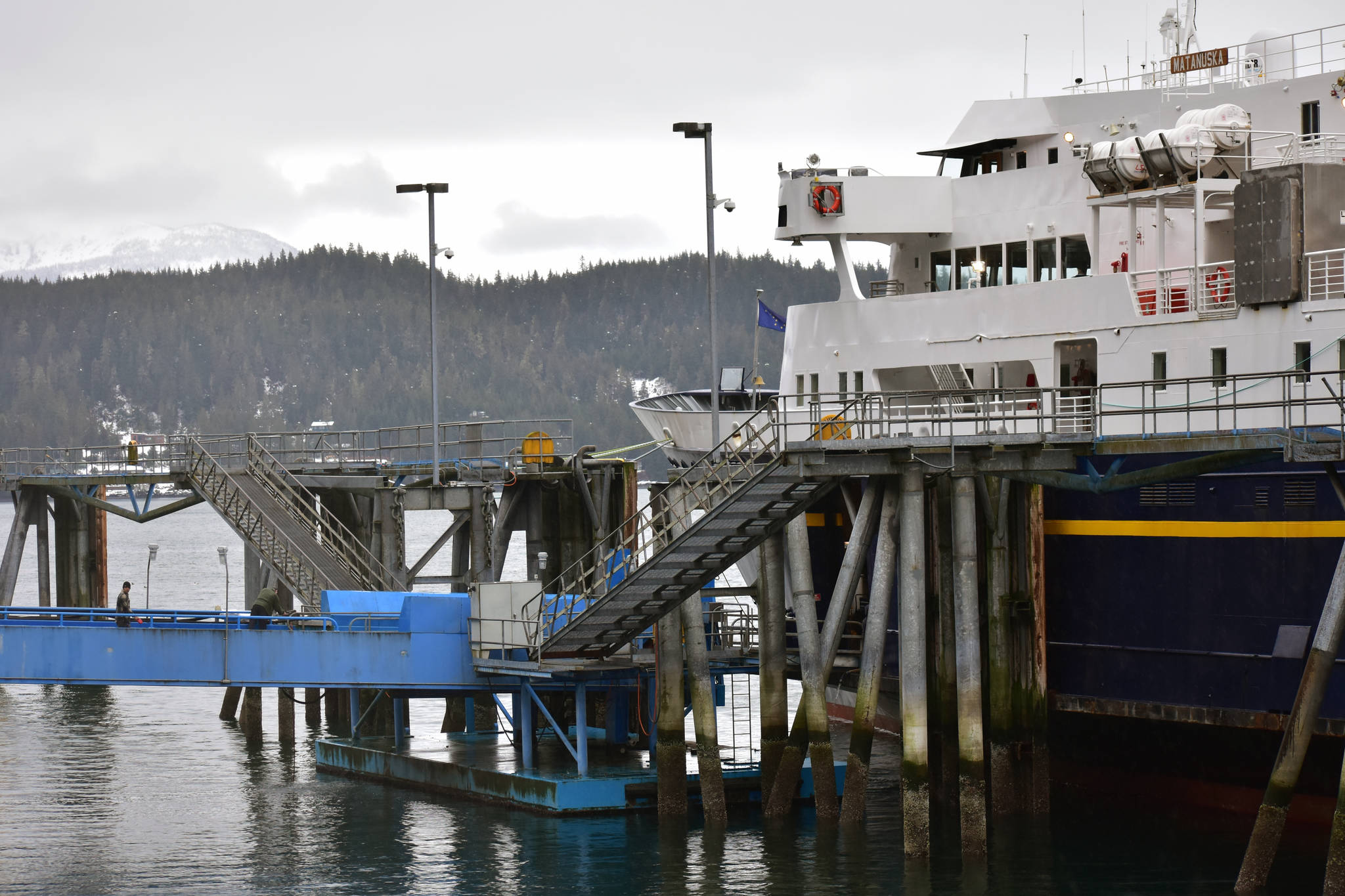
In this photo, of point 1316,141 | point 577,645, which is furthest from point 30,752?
point 1316,141

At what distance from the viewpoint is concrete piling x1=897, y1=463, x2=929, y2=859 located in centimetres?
2858

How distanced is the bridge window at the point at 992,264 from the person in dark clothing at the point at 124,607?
19.0m

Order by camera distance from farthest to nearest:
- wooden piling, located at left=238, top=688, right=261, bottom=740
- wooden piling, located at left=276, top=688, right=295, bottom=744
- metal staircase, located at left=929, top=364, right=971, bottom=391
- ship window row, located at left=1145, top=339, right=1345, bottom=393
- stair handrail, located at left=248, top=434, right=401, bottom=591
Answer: wooden piling, located at left=238, top=688, right=261, bottom=740 → wooden piling, located at left=276, top=688, right=295, bottom=744 → stair handrail, located at left=248, top=434, right=401, bottom=591 → metal staircase, located at left=929, top=364, right=971, bottom=391 → ship window row, located at left=1145, top=339, right=1345, bottom=393

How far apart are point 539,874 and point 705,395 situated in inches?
852

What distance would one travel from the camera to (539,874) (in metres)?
29.5

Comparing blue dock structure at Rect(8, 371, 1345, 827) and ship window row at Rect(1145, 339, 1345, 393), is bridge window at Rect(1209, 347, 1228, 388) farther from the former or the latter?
blue dock structure at Rect(8, 371, 1345, 827)

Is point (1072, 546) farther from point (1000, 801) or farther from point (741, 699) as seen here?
point (741, 699)

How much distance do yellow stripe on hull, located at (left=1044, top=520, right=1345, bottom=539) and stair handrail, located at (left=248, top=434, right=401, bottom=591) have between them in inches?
664


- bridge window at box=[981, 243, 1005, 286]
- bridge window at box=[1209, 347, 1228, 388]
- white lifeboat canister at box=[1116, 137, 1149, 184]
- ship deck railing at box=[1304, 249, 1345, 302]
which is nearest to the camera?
ship deck railing at box=[1304, 249, 1345, 302]

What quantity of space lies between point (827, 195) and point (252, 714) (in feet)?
66.9

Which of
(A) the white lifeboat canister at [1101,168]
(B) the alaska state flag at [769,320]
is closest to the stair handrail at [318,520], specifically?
(B) the alaska state flag at [769,320]

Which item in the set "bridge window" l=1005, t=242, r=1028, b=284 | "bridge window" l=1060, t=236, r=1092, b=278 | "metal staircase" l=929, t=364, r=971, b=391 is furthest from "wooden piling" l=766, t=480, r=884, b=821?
"bridge window" l=1005, t=242, r=1028, b=284

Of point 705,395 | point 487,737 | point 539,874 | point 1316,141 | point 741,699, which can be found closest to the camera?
point 539,874

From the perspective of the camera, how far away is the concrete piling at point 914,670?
28.6 m
